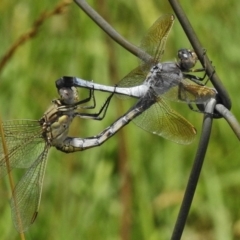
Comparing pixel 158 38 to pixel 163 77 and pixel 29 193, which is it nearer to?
pixel 163 77

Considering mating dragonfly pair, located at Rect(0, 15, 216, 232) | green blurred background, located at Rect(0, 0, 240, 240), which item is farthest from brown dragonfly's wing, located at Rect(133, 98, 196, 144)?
green blurred background, located at Rect(0, 0, 240, 240)

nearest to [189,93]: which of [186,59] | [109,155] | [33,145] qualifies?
[186,59]

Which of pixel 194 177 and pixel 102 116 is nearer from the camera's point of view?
pixel 194 177

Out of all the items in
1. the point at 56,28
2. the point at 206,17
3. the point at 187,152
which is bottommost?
the point at 187,152

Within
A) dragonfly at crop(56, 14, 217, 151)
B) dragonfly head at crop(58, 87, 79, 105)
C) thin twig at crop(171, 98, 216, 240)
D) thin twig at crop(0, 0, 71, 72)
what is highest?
thin twig at crop(0, 0, 71, 72)

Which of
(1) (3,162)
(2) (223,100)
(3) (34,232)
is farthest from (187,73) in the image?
(3) (34,232)

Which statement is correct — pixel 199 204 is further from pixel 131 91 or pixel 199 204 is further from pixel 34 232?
pixel 131 91

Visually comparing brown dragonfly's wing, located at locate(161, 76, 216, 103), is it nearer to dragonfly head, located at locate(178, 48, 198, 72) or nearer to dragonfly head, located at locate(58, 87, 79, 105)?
dragonfly head, located at locate(178, 48, 198, 72)

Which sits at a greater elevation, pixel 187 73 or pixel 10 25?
pixel 10 25
